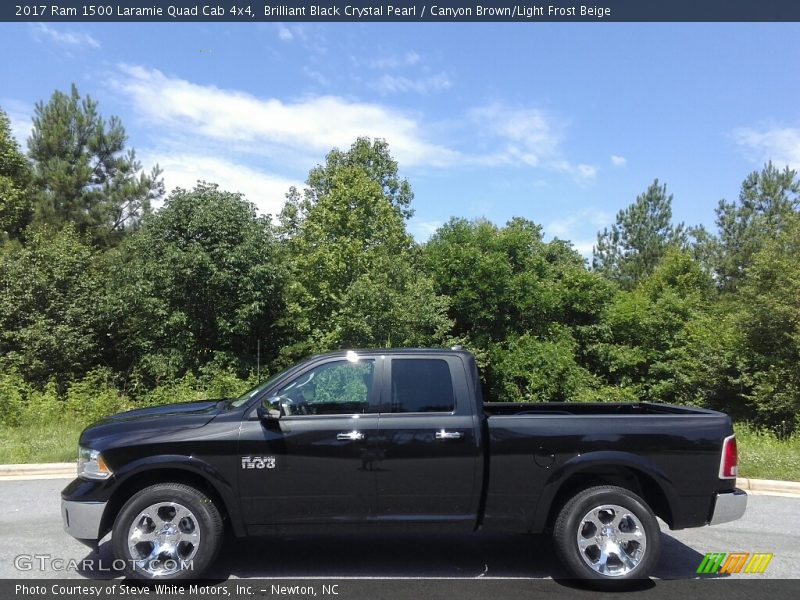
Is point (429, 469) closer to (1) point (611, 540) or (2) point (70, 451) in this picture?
(1) point (611, 540)

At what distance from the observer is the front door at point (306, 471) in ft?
15.5

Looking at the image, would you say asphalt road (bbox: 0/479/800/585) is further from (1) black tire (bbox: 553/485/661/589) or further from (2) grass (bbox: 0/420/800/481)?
(2) grass (bbox: 0/420/800/481)

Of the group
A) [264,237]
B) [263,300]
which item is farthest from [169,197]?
[263,300]

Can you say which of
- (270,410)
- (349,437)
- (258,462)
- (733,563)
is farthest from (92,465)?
(733,563)

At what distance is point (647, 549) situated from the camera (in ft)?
15.3

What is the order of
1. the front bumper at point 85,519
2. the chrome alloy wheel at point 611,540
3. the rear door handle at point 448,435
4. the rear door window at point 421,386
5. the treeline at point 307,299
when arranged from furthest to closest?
1. the treeline at point 307,299
2. the rear door window at point 421,386
3. the rear door handle at point 448,435
4. the chrome alloy wheel at point 611,540
5. the front bumper at point 85,519

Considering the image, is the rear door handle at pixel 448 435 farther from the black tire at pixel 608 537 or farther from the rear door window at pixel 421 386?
the black tire at pixel 608 537

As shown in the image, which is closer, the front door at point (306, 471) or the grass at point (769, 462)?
the front door at point (306, 471)

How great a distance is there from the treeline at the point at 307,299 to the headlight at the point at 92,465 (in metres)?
9.86

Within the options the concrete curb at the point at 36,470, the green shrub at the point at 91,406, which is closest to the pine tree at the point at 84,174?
the green shrub at the point at 91,406

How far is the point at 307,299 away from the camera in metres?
25.1

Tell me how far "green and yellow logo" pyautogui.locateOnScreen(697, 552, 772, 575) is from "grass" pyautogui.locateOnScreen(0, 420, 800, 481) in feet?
10.5

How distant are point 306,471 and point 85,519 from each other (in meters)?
1.64

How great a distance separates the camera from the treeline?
2341 centimetres
